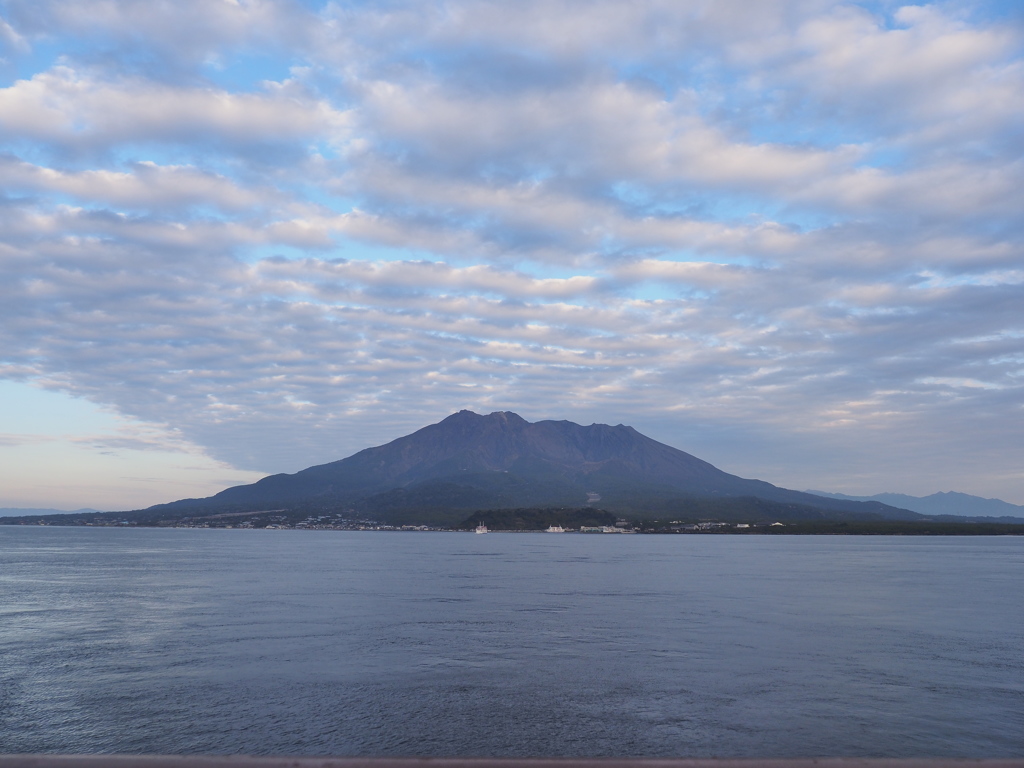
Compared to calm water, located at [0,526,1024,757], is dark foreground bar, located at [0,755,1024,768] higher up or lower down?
higher up

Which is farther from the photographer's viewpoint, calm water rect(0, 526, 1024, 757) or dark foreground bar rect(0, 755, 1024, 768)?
calm water rect(0, 526, 1024, 757)

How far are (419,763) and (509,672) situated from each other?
76.3 feet

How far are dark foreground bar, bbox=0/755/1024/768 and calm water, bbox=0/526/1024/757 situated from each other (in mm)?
12588

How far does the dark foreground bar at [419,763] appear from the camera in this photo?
7758 mm

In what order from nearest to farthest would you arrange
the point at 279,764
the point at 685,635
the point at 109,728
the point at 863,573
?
the point at 279,764, the point at 109,728, the point at 685,635, the point at 863,573

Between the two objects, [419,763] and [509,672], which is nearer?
[419,763]

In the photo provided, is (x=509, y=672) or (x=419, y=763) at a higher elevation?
(x=419, y=763)

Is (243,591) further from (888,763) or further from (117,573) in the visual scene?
(888,763)

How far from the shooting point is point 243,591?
204 ft

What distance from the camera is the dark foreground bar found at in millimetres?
7758

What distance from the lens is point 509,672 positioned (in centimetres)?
2989

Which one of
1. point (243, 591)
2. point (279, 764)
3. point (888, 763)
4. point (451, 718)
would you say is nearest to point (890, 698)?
point (451, 718)

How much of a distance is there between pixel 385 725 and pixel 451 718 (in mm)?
2193

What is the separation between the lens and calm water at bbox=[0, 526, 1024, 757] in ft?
70.3
